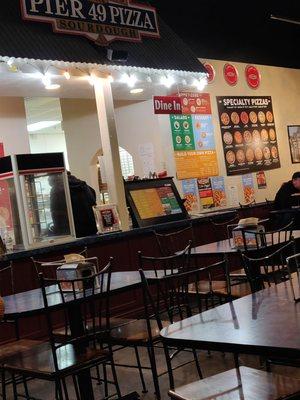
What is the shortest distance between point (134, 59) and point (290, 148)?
4.82 m

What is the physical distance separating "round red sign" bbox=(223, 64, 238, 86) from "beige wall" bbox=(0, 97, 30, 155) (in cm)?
347

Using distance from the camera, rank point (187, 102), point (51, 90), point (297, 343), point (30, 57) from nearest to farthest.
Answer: point (297, 343)
point (30, 57)
point (51, 90)
point (187, 102)

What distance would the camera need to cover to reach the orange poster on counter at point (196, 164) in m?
8.46

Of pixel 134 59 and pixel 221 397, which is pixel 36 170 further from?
pixel 221 397

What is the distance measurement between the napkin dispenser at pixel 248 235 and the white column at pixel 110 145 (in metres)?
2.33

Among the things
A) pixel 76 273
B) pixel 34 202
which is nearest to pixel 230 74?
pixel 34 202

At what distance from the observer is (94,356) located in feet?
Result: 10.8

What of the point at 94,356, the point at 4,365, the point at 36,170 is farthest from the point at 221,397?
the point at 36,170

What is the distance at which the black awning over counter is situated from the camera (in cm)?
559

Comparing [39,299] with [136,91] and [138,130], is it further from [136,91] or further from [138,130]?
[138,130]

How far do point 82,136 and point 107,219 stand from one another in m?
4.16

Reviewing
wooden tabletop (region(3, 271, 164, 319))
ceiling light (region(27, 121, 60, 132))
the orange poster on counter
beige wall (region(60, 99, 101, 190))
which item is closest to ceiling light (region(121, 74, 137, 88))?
the orange poster on counter

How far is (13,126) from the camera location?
7.70 m

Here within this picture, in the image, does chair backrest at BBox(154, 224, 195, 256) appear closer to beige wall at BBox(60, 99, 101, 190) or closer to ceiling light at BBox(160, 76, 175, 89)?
ceiling light at BBox(160, 76, 175, 89)
